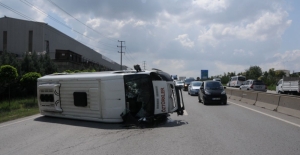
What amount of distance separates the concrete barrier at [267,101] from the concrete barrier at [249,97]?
663mm

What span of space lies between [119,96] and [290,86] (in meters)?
23.1

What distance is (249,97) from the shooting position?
19.9 meters

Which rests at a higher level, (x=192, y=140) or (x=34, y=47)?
(x=34, y=47)

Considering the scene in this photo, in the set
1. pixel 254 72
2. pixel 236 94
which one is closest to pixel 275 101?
pixel 236 94

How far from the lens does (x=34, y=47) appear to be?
55094 millimetres

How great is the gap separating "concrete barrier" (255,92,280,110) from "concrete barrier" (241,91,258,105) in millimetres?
663

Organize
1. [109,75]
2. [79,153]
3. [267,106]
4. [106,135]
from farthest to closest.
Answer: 1. [267,106]
2. [109,75]
3. [106,135]
4. [79,153]

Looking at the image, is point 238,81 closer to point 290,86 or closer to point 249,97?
point 290,86

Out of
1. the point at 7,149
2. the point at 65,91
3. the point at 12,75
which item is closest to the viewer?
the point at 7,149

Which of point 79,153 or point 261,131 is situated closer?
point 79,153

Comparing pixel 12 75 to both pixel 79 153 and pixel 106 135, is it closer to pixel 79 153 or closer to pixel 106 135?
pixel 106 135

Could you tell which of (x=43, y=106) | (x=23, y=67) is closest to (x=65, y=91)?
(x=43, y=106)

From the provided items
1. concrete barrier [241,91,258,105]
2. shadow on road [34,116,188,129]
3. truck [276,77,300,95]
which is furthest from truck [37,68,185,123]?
truck [276,77,300,95]

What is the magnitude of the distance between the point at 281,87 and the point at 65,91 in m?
25.1
